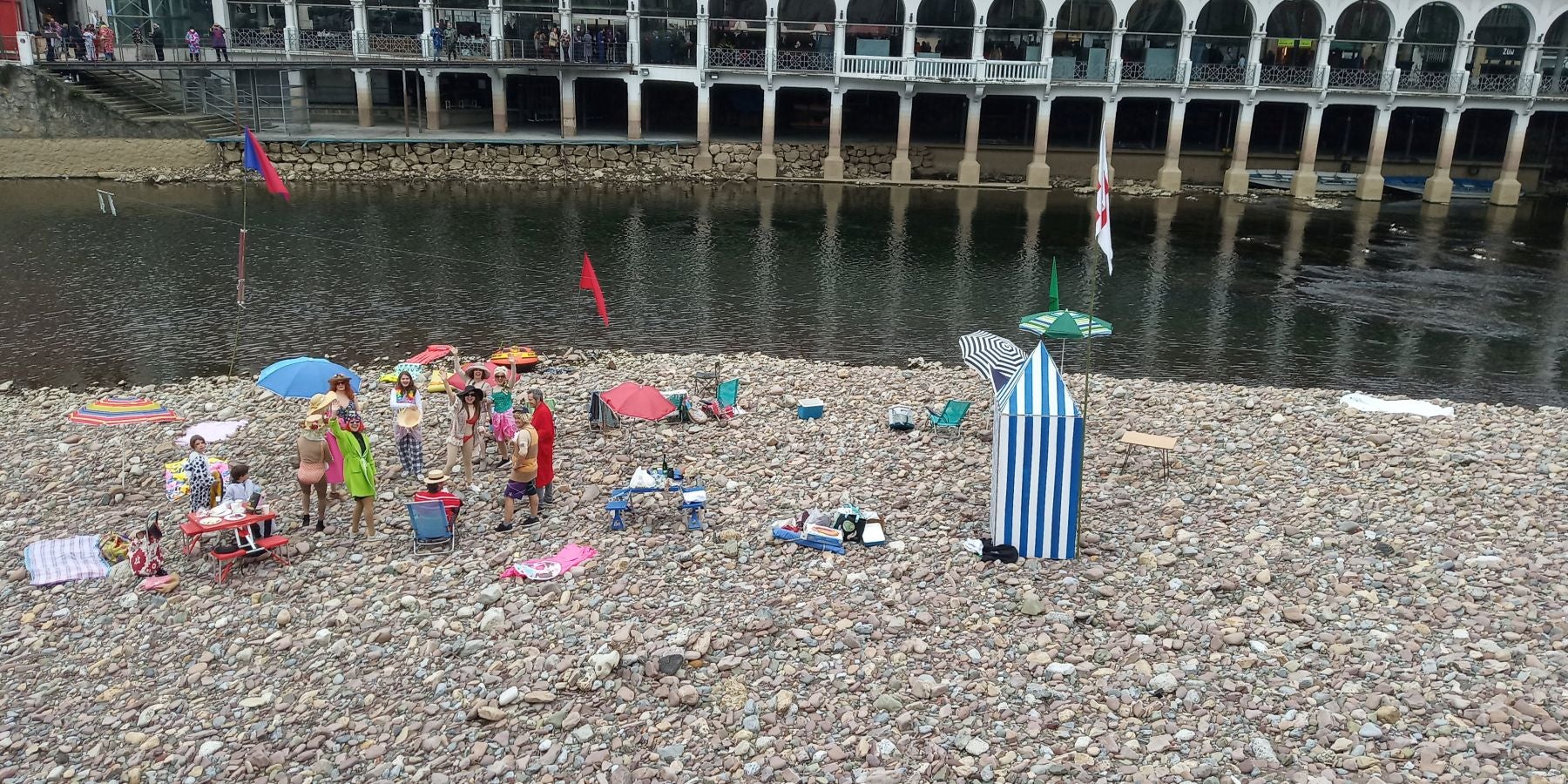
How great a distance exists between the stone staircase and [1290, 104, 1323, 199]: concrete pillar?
42.4m

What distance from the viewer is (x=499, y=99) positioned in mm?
45312

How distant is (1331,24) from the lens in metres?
45.4

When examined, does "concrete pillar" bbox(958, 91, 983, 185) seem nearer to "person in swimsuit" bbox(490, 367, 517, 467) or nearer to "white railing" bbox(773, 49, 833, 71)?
"white railing" bbox(773, 49, 833, 71)

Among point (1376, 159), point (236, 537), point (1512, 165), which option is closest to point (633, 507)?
point (236, 537)

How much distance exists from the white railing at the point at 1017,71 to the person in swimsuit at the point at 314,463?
126 ft

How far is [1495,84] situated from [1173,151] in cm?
1377

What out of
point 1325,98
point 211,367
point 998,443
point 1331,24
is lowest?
point 211,367

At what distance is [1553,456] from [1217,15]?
38.9m

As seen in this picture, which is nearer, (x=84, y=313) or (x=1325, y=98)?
(x=84, y=313)

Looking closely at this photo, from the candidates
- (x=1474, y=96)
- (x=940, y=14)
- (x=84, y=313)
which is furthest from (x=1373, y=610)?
(x=1474, y=96)

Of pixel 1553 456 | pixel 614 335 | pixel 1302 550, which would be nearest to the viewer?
pixel 1302 550

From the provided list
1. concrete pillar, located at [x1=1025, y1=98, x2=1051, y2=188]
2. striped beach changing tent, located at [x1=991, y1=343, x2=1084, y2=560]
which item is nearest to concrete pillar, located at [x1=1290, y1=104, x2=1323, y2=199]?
concrete pillar, located at [x1=1025, y1=98, x2=1051, y2=188]

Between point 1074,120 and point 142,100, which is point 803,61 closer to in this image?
point 1074,120

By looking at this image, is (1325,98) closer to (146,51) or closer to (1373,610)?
(1373,610)
